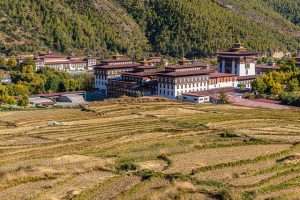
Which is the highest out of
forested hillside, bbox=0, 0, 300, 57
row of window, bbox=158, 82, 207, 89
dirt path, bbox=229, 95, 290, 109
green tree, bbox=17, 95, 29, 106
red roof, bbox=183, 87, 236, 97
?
forested hillside, bbox=0, 0, 300, 57

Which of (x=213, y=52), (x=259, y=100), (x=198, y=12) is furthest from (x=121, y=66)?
(x=198, y=12)

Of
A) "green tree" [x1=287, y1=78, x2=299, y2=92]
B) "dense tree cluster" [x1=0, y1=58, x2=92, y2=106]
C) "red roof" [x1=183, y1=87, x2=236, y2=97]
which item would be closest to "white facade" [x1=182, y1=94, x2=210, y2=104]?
"red roof" [x1=183, y1=87, x2=236, y2=97]

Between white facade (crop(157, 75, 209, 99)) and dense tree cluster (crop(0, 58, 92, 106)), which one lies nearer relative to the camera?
white facade (crop(157, 75, 209, 99))

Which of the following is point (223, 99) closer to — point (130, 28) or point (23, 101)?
point (23, 101)

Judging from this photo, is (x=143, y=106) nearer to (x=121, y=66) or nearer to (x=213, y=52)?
(x=121, y=66)

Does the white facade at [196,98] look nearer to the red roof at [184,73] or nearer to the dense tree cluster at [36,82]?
the red roof at [184,73]

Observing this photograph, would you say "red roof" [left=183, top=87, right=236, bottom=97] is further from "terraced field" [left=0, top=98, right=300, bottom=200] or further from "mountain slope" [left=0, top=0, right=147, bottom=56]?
"mountain slope" [left=0, top=0, right=147, bottom=56]

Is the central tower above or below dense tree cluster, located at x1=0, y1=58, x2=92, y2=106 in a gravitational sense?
above
